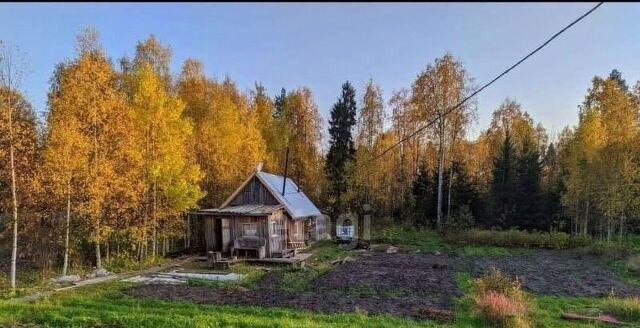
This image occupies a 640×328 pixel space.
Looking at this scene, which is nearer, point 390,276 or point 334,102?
point 390,276

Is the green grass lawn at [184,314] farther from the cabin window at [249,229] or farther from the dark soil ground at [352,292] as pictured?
the cabin window at [249,229]

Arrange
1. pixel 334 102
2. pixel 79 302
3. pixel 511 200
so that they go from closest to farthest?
pixel 79 302, pixel 511 200, pixel 334 102

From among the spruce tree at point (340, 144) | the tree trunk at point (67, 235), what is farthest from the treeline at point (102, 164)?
the spruce tree at point (340, 144)

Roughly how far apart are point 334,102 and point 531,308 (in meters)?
30.1

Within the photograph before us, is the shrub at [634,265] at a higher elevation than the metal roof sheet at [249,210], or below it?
below

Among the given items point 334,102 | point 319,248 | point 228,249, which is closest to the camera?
point 228,249

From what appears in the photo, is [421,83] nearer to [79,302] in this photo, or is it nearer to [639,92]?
[639,92]

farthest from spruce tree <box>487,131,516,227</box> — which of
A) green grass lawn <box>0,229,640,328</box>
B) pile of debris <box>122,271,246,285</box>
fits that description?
pile of debris <box>122,271,246,285</box>

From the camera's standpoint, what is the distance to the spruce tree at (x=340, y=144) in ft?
117

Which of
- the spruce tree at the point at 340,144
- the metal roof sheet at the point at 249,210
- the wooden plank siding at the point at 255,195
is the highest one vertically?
the spruce tree at the point at 340,144

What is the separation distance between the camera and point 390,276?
53.0ft

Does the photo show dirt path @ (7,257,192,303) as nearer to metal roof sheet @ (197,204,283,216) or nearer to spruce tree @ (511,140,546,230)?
metal roof sheet @ (197,204,283,216)

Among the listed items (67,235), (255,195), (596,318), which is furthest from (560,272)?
(67,235)

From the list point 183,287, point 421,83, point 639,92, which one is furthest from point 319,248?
point 639,92
